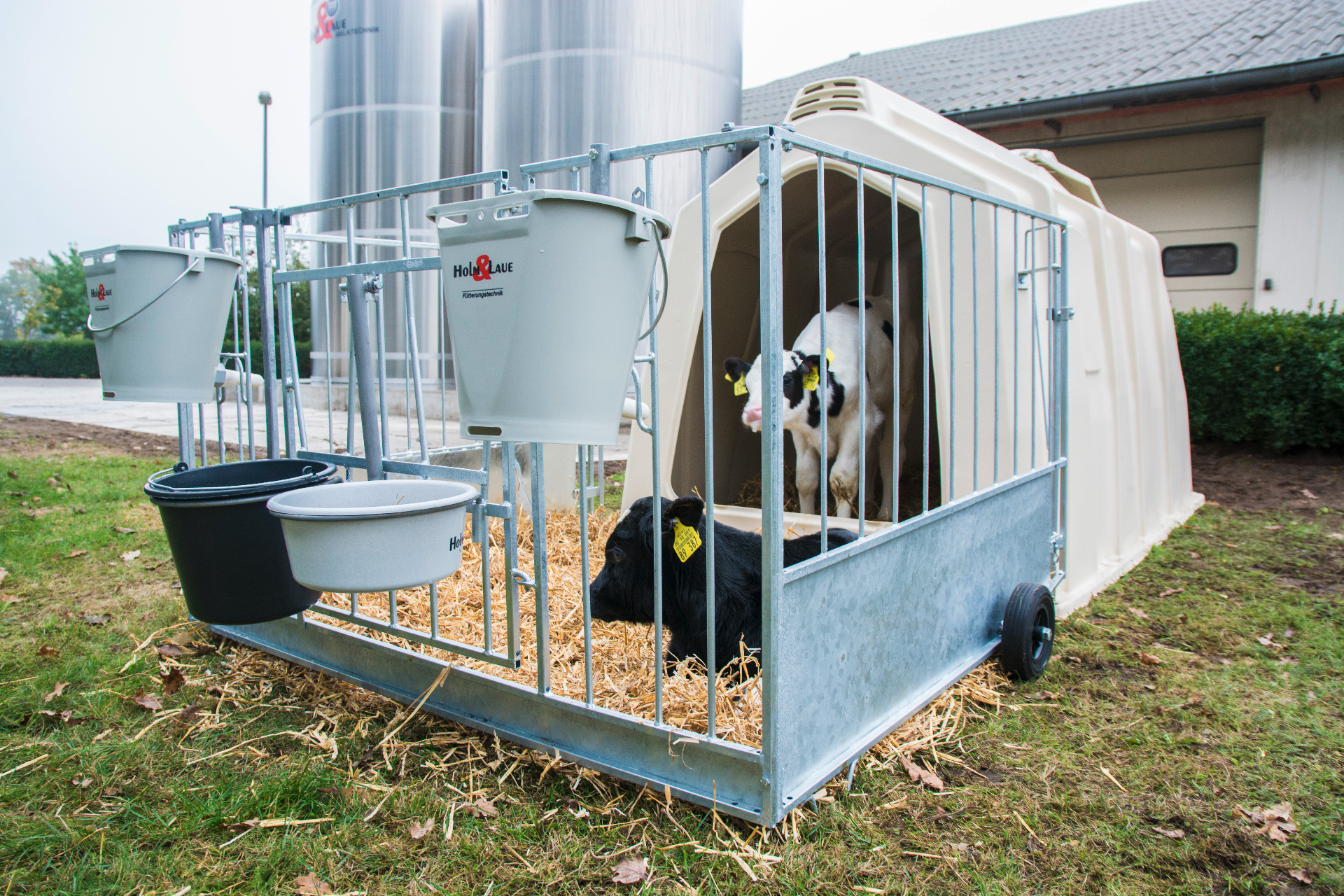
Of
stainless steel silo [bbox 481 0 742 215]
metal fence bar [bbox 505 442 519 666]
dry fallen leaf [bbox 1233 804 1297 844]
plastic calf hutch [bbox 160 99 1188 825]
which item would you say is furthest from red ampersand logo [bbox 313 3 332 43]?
dry fallen leaf [bbox 1233 804 1297 844]

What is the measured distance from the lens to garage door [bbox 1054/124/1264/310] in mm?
8656

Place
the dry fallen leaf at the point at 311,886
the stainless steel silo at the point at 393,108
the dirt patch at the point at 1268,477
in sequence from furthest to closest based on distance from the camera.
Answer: the stainless steel silo at the point at 393,108, the dirt patch at the point at 1268,477, the dry fallen leaf at the point at 311,886

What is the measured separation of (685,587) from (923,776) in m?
0.86

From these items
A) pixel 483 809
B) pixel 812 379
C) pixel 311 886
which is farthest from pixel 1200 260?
pixel 311 886

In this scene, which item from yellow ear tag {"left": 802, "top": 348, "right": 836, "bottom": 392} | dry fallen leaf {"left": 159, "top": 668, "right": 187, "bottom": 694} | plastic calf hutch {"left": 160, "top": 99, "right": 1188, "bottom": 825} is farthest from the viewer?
yellow ear tag {"left": 802, "top": 348, "right": 836, "bottom": 392}

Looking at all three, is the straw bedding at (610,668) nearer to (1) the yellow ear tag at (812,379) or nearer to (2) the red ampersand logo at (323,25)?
(1) the yellow ear tag at (812,379)

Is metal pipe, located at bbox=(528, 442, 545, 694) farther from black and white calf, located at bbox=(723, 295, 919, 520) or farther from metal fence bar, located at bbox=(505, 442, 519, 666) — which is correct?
black and white calf, located at bbox=(723, 295, 919, 520)

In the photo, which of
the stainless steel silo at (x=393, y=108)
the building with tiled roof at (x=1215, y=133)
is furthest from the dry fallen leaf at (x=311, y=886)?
the stainless steel silo at (x=393, y=108)

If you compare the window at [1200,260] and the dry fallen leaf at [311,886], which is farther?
the window at [1200,260]

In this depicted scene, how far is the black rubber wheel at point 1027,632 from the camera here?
2996mm

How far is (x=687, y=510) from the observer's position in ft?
7.80

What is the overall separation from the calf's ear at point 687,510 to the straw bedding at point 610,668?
0.46 m

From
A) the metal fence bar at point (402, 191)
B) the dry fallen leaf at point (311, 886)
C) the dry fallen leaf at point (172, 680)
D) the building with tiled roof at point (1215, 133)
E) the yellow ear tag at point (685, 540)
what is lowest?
the dry fallen leaf at point (311, 886)

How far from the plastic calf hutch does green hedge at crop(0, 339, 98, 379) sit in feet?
105
